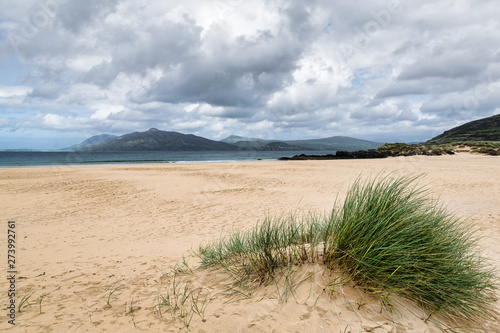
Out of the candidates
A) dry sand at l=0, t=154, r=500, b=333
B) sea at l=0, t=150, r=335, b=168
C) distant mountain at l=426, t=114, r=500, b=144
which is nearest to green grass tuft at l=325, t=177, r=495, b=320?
dry sand at l=0, t=154, r=500, b=333

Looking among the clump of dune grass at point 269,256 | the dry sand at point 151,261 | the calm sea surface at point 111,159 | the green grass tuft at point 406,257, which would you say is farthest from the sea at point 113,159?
the green grass tuft at point 406,257

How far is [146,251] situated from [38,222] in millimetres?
5462

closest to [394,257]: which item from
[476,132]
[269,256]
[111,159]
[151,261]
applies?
[269,256]

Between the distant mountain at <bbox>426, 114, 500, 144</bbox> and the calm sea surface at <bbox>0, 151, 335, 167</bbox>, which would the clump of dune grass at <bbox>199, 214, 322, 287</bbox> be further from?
the distant mountain at <bbox>426, 114, 500, 144</bbox>

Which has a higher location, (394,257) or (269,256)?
(394,257)

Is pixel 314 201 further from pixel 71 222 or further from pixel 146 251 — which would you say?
pixel 71 222

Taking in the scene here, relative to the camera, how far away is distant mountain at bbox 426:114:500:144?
94000 mm

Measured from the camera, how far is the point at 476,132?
105 meters

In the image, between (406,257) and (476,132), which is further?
(476,132)

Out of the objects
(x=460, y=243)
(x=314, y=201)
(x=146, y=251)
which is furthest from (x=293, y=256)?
(x=314, y=201)

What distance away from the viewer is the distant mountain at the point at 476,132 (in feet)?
308

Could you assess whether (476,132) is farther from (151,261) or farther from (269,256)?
(151,261)

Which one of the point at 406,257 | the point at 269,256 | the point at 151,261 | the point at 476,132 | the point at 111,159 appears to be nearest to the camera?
the point at 406,257

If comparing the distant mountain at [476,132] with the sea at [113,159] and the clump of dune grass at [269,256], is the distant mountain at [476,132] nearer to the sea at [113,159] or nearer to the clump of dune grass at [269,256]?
the sea at [113,159]
